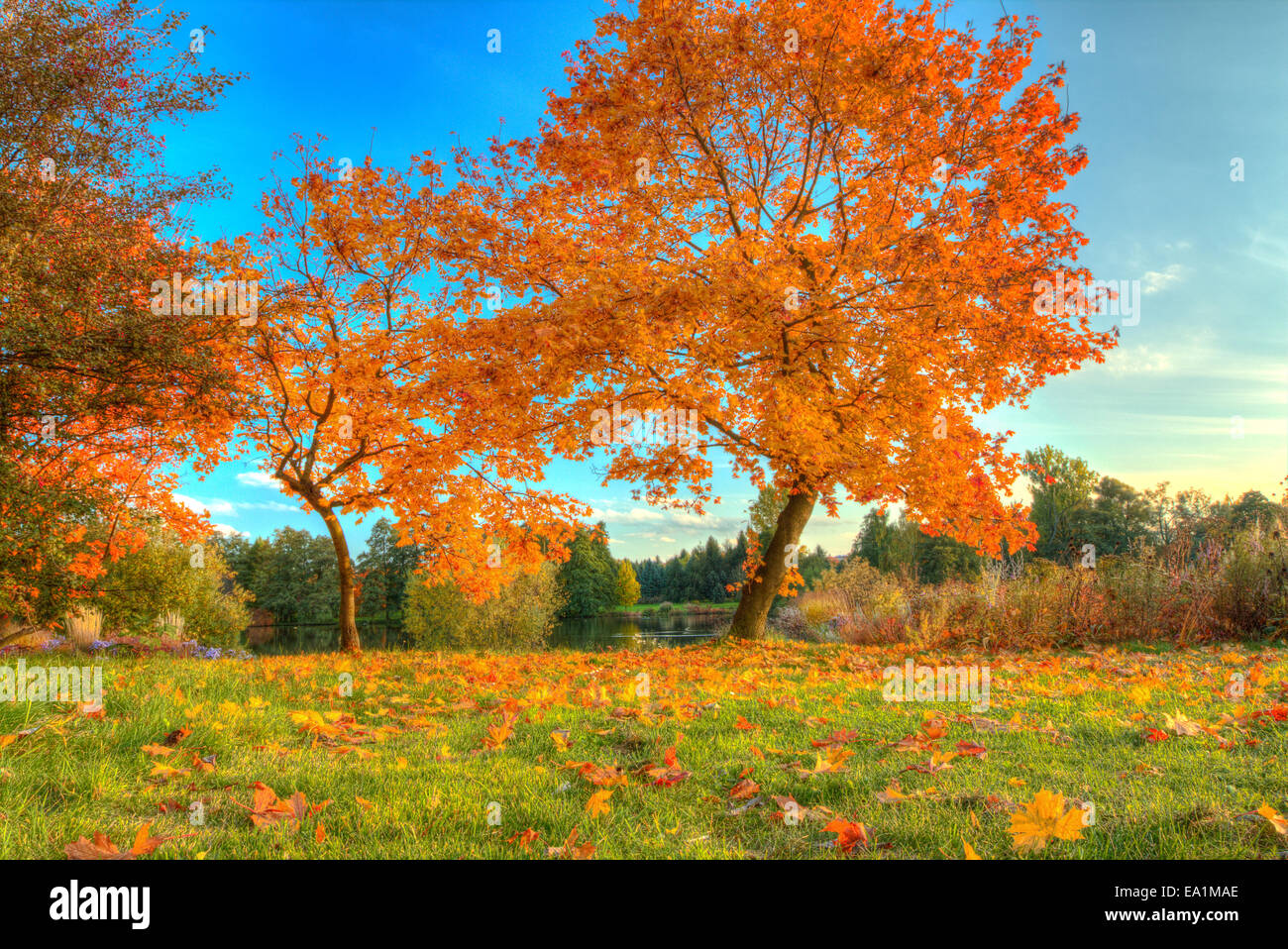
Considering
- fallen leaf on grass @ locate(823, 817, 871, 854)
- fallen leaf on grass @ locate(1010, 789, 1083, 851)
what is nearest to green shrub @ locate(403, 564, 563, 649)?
fallen leaf on grass @ locate(823, 817, 871, 854)

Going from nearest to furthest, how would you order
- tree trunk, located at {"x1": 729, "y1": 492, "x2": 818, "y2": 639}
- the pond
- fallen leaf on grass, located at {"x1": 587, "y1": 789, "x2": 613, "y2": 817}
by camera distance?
fallen leaf on grass, located at {"x1": 587, "y1": 789, "x2": 613, "y2": 817} < tree trunk, located at {"x1": 729, "y1": 492, "x2": 818, "y2": 639} < the pond

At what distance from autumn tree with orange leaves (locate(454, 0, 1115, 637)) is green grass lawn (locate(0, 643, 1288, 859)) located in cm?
401

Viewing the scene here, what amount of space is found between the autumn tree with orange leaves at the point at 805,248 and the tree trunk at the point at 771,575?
114cm

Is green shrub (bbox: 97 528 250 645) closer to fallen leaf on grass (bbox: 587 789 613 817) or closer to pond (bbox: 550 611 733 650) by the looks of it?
fallen leaf on grass (bbox: 587 789 613 817)

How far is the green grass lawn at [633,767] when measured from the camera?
8.38 feet

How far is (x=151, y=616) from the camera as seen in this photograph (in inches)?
576

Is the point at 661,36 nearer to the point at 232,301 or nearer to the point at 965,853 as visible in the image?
the point at 232,301

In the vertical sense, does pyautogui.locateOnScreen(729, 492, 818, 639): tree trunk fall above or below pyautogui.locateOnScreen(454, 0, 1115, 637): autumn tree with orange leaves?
below

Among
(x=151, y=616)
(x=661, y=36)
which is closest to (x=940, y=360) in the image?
(x=661, y=36)

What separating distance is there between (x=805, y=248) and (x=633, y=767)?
22.3 feet

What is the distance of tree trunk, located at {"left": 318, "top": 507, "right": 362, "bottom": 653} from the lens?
12.7 m

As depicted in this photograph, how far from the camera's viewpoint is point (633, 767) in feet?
11.6

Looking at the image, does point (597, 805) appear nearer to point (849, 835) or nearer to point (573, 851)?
point (573, 851)

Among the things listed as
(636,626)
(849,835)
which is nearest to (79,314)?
(849,835)
